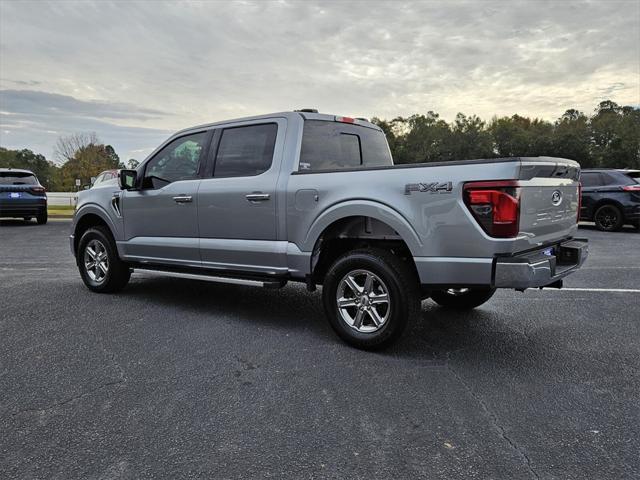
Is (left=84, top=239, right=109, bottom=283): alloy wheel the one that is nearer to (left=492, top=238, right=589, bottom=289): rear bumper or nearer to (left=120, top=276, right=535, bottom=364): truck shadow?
(left=120, top=276, right=535, bottom=364): truck shadow

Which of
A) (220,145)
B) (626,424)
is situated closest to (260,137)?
(220,145)

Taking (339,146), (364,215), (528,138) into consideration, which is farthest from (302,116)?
(528,138)

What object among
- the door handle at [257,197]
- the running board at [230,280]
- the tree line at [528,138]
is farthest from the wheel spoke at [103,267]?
the tree line at [528,138]

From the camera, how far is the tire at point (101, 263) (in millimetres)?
6004

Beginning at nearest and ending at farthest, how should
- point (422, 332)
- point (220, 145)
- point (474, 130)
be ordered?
point (422, 332), point (220, 145), point (474, 130)

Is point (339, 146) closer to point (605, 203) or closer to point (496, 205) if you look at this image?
point (496, 205)

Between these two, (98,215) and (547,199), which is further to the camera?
(98,215)

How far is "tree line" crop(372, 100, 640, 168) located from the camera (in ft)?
160

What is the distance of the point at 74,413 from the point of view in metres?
2.96

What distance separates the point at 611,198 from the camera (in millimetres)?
13188

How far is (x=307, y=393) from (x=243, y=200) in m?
2.09

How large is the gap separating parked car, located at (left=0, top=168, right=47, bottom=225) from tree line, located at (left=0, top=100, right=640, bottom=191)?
3042 centimetres

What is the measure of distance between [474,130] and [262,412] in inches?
2769

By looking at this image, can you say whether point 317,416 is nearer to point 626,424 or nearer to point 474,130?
point 626,424
